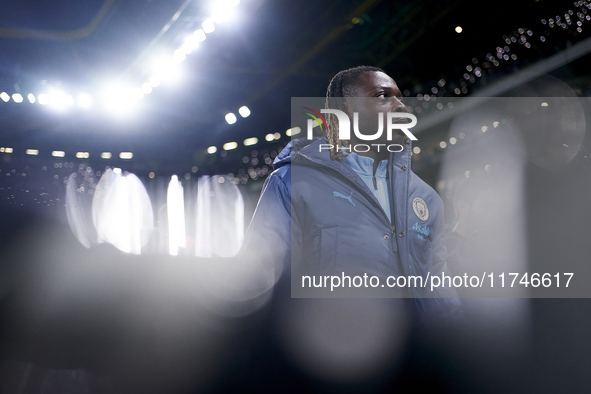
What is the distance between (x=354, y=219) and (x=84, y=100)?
192 inches

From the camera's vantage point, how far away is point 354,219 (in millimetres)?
1134

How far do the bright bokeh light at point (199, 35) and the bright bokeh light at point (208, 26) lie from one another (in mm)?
48

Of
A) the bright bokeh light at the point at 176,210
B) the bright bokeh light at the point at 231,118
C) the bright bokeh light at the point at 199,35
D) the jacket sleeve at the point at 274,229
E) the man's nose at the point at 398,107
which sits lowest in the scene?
the jacket sleeve at the point at 274,229

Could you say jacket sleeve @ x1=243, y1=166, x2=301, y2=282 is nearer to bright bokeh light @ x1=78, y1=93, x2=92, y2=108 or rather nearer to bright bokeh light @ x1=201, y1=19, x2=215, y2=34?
bright bokeh light @ x1=201, y1=19, x2=215, y2=34

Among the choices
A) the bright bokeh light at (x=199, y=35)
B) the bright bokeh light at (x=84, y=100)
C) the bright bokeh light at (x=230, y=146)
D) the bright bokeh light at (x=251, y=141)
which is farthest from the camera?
the bright bokeh light at (x=230, y=146)

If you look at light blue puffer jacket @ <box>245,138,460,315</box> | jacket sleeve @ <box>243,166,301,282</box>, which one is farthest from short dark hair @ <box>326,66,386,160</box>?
jacket sleeve @ <box>243,166,301,282</box>

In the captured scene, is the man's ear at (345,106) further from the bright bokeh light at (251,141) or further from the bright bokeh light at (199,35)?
the bright bokeh light at (251,141)

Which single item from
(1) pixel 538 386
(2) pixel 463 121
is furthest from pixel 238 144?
(1) pixel 538 386

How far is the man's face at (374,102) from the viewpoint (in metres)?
1.25

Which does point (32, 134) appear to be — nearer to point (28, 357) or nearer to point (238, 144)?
point (238, 144)

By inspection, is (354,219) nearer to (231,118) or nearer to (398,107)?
(398,107)

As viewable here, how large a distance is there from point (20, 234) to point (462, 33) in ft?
12.9

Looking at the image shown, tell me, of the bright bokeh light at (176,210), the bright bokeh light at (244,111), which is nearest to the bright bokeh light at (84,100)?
the bright bokeh light at (244,111)

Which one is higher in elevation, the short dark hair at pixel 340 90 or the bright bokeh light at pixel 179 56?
the bright bokeh light at pixel 179 56
